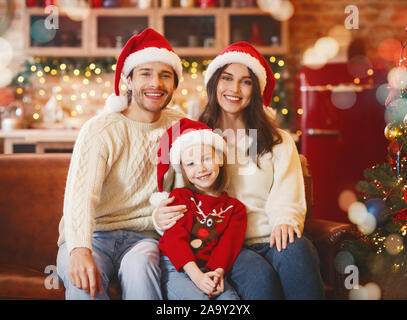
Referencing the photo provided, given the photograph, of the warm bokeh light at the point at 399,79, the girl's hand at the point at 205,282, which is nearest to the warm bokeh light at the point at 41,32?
the warm bokeh light at the point at 399,79

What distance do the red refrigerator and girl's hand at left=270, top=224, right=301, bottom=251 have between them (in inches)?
83.9

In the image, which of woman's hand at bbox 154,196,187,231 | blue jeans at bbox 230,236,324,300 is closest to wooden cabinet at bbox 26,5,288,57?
woman's hand at bbox 154,196,187,231

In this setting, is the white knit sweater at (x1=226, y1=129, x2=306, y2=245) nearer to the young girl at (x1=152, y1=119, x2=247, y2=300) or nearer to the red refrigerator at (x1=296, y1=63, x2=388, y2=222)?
the young girl at (x1=152, y1=119, x2=247, y2=300)

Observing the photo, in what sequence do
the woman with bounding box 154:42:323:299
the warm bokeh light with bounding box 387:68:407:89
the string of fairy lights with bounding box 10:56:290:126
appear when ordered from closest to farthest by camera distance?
the woman with bounding box 154:42:323:299 < the warm bokeh light with bounding box 387:68:407:89 < the string of fairy lights with bounding box 10:56:290:126

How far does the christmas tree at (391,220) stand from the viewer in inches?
73.7

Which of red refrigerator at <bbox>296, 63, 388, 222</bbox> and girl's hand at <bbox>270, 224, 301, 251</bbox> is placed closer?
girl's hand at <bbox>270, 224, 301, 251</bbox>

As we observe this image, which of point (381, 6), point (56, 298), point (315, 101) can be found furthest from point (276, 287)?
point (381, 6)

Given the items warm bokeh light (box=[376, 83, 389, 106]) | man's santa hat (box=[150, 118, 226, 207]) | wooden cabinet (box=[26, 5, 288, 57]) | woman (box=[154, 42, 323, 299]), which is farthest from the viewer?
wooden cabinet (box=[26, 5, 288, 57])

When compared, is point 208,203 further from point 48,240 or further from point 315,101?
point 315,101

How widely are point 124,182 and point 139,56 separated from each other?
1.77ft

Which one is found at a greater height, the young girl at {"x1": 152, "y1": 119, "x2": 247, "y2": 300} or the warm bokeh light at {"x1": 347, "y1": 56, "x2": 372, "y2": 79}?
the warm bokeh light at {"x1": 347, "y1": 56, "x2": 372, "y2": 79}

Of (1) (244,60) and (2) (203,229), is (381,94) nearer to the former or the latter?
(1) (244,60)

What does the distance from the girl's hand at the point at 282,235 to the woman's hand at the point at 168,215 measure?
0.35 metres

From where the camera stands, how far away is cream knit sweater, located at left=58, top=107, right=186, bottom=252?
5.42ft
